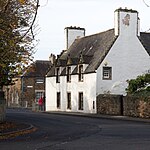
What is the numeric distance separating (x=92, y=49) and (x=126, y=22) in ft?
19.3

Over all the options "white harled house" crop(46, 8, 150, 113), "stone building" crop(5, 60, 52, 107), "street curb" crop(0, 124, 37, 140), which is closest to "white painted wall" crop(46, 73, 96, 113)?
"white harled house" crop(46, 8, 150, 113)

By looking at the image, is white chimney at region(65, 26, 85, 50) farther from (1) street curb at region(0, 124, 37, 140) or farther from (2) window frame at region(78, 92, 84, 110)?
(1) street curb at region(0, 124, 37, 140)

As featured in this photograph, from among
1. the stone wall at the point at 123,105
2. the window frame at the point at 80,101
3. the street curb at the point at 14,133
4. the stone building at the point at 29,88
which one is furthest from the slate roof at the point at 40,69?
the street curb at the point at 14,133

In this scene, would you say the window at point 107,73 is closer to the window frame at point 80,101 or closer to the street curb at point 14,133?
the window frame at point 80,101

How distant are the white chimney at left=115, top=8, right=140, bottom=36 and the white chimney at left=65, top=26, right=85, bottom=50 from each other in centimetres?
1275

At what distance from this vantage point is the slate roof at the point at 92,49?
4391 cm

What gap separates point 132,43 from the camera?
44094mm

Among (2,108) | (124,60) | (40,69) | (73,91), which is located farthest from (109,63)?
(40,69)

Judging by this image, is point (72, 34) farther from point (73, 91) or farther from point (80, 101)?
point (80, 101)

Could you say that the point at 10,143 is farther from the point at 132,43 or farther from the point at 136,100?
the point at 132,43

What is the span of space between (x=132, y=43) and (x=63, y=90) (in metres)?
11.3

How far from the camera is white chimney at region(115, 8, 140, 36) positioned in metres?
43.8

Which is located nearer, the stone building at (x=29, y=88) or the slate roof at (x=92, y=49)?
the slate roof at (x=92, y=49)

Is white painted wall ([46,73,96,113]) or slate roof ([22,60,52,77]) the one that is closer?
white painted wall ([46,73,96,113])
